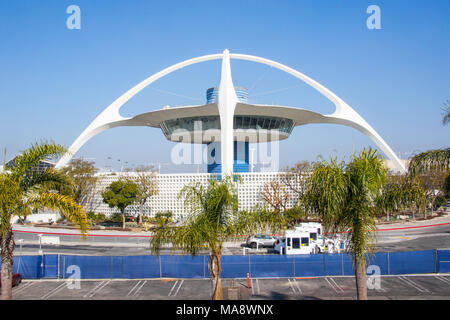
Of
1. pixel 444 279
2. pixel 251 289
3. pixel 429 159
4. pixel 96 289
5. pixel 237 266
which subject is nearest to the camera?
pixel 429 159

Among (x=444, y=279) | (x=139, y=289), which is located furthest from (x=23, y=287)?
(x=444, y=279)

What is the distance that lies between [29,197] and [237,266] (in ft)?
33.5

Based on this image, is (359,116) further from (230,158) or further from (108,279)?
(108,279)

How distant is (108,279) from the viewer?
1772 centimetres

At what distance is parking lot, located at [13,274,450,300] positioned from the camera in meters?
15.0

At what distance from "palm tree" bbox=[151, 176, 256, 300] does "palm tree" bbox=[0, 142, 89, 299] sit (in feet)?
7.89

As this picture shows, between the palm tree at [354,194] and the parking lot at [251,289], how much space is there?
5.25 m

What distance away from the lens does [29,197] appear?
1040 centimetres

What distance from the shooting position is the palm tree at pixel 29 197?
31.7 ft

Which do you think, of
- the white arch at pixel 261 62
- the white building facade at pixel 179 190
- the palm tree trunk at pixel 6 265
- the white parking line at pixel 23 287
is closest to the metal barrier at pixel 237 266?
the white parking line at pixel 23 287

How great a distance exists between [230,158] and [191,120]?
11.3m

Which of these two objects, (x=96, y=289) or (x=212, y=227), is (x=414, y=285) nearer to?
(x=212, y=227)

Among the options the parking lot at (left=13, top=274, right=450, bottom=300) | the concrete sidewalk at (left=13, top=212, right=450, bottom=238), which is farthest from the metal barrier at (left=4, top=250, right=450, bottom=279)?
the concrete sidewalk at (left=13, top=212, right=450, bottom=238)
